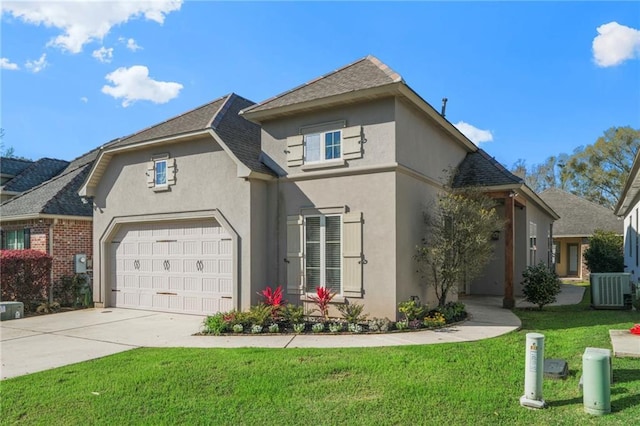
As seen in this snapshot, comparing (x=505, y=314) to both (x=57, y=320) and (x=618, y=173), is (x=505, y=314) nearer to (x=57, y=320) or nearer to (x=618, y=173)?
(x=57, y=320)

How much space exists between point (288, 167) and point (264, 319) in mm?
3640

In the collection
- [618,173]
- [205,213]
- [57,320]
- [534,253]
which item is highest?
[618,173]

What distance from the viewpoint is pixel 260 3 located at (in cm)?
939

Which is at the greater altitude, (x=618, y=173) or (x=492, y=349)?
(x=618, y=173)

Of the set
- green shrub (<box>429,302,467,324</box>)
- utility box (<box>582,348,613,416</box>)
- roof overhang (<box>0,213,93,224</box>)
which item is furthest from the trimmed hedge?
utility box (<box>582,348,613,416</box>)

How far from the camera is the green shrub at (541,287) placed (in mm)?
11422

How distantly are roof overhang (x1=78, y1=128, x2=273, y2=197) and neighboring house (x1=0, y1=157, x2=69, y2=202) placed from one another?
7602 millimetres

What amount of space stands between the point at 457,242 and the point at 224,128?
6.38 meters

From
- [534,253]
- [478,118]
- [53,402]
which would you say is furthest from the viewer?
[478,118]

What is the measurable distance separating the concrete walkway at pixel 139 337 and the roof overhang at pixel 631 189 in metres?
5.13

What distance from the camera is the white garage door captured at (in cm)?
1116

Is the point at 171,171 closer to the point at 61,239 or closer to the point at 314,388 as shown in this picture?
the point at 61,239

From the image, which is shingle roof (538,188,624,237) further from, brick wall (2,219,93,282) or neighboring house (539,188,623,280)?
brick wall (2,219,93,282)

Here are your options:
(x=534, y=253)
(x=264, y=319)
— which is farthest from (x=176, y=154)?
(x=534, y=253)
